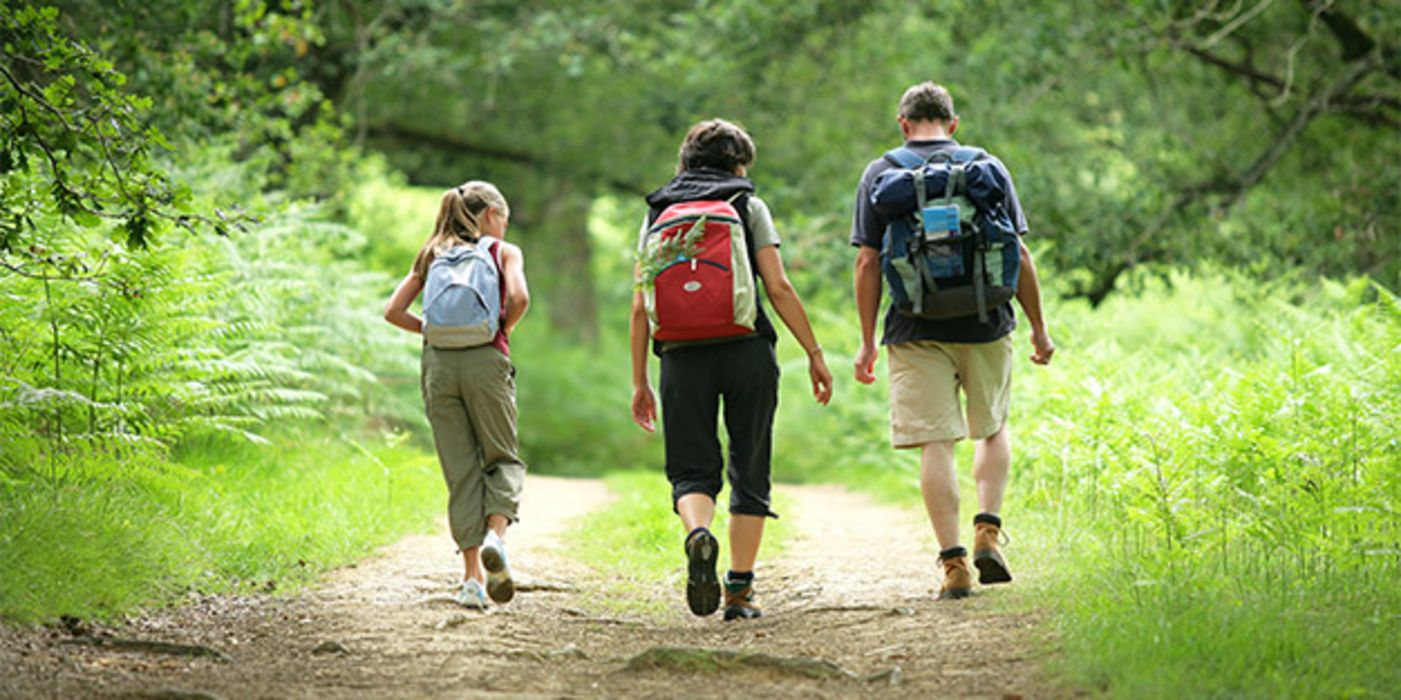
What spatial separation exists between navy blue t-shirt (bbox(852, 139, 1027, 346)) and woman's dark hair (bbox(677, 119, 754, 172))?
20.9 inches

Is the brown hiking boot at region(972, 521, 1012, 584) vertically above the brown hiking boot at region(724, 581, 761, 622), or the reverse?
the brown hiking boot at region(972, 521, 1012, 584)

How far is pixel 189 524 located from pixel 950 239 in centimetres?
379

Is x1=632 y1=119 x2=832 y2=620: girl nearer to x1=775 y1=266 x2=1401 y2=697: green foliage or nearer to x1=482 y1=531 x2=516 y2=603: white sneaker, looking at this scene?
x1=482 y1=531 x2=516 y2=603: white sneaker

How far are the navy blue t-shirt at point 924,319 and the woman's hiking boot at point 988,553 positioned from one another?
2.51ft

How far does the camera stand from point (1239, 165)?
14.4 meters

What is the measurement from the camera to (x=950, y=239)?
587 cm

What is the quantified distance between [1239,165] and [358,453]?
8.96 m

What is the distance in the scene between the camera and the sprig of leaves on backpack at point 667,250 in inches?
231

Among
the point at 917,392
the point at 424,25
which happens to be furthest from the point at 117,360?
the point at 424,25

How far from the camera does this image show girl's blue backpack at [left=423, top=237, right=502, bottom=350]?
6051mm

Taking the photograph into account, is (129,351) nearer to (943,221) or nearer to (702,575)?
(702,575)

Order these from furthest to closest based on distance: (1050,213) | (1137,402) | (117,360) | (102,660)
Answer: (1050,213) < (1137,402) < (117,360) < (102,660)

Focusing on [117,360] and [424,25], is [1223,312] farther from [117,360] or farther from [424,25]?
[117,360]

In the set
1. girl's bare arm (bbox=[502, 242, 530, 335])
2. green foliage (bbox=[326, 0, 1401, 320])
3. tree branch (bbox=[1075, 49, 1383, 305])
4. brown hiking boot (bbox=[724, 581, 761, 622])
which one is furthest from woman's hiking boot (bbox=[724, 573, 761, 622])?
tree branch (bbox=[1075, 49, 1383, 305])
